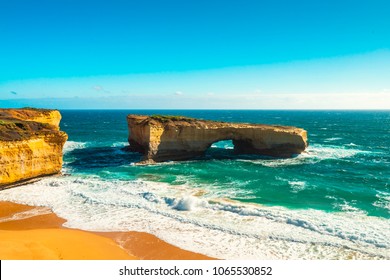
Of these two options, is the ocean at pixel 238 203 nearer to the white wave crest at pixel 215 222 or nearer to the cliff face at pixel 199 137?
the white wave crest at pixel 215 222

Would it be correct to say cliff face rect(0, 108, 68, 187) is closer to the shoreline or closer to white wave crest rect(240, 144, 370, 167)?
the shoreline

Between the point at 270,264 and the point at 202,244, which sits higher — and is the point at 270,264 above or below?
above

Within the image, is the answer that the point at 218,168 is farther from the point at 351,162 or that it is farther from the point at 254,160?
the point at 351,162

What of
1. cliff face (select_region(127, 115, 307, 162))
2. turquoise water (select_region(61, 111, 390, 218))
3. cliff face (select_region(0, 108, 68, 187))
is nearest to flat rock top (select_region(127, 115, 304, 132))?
cliff face (select_region(127, 115, 307, 162))

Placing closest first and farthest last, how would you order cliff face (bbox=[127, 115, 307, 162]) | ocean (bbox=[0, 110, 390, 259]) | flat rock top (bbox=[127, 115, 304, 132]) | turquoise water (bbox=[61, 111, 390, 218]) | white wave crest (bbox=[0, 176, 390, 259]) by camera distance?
white wave crest (bbox=[0, 176, 390, 259]) → ocean (bbox=[0, 110, 390, 259]) → turquoise water (bbox=[61, 111, 390, 218]) → cliff face (bbox=[127, 115, 307, 162]) → flat rock top (bbox=[127, 115, 304, 132])

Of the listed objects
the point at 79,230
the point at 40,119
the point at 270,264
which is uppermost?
Answer: the point at 40,119

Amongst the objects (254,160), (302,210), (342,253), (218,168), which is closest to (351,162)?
(254,160)

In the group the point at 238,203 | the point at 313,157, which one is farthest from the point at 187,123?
the point at 238,203
